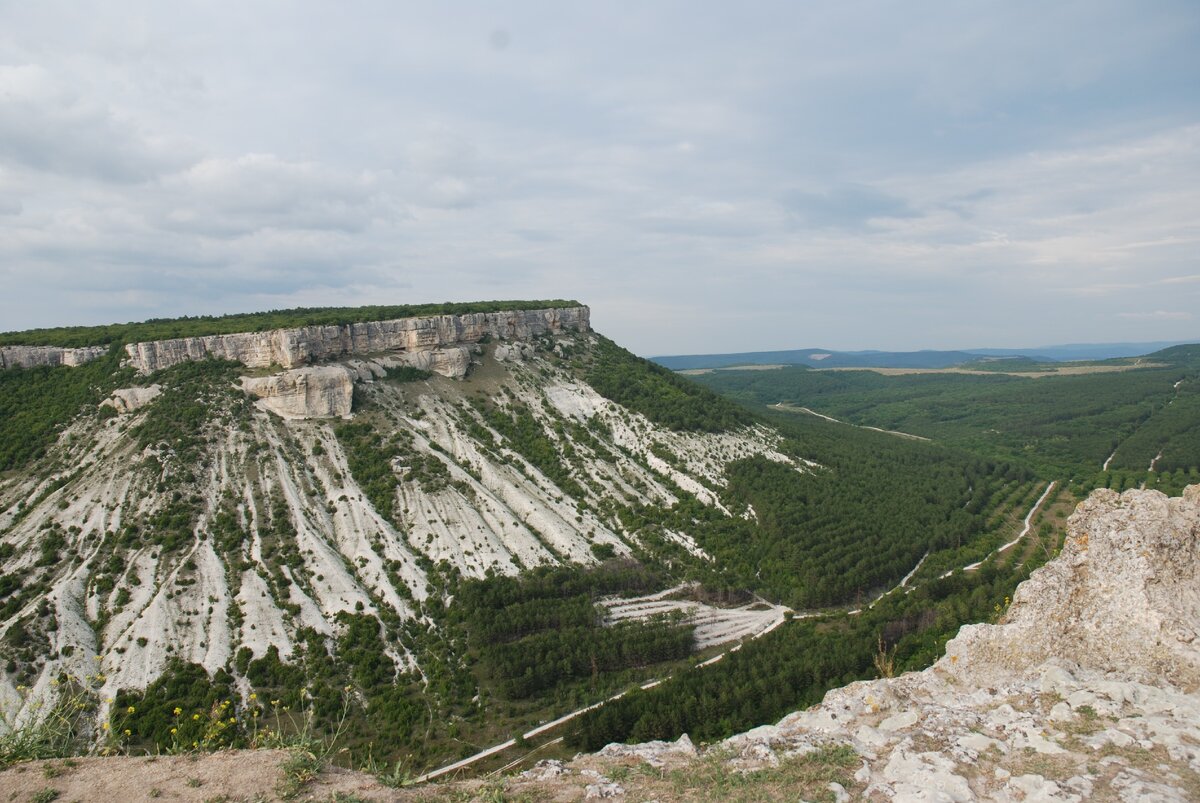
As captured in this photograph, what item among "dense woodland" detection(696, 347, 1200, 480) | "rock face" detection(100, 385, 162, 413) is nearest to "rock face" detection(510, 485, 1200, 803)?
"rock face" detection(100, 385, 162, 413)

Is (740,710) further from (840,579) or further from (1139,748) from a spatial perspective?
(1139,748)

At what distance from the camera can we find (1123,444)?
98.0 meters

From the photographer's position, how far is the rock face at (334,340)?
5444 centimetres

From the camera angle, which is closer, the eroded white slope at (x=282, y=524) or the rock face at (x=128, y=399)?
the eroded white slope at (x=282, y=524)

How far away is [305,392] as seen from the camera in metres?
53.9

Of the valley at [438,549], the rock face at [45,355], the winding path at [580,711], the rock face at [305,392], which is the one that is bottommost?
the winding path at [580,711]

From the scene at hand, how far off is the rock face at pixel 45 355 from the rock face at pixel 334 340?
4273 mm

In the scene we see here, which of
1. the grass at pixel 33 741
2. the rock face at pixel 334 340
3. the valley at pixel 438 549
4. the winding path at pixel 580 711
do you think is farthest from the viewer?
the rock face at pixel 334 340

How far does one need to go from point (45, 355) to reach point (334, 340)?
947 inches

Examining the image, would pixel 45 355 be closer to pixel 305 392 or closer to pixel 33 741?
pixel 305 392

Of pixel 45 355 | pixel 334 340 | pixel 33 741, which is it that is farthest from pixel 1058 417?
pixel 45 355

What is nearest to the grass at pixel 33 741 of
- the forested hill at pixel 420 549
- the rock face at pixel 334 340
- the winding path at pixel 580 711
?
the winding path at pixel 580 711

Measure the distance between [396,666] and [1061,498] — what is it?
76942 millimetres

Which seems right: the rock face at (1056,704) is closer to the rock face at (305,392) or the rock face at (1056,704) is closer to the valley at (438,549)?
the valley at (438,549)
